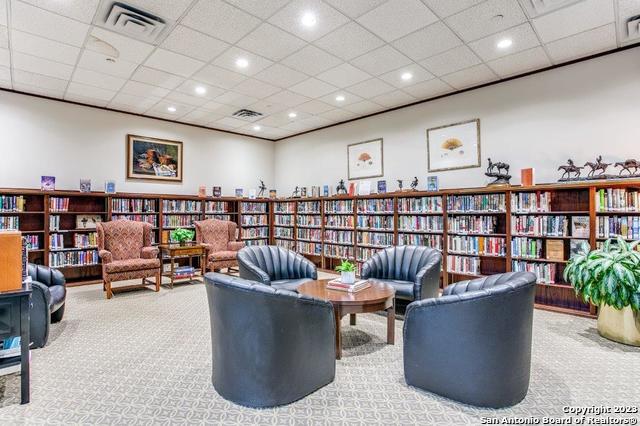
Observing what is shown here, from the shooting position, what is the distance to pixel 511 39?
4105mm

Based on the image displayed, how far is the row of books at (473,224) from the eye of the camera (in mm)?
5101

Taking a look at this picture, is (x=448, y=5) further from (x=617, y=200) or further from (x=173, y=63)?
(x=173, y=63)

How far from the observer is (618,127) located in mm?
4391

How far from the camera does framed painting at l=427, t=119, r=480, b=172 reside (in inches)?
222

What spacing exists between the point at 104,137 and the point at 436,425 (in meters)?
7.06

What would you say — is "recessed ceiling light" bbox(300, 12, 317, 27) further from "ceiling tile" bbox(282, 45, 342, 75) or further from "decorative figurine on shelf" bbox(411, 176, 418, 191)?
"decorative figurine on shelf" bbox(411, 176, 418, 191)

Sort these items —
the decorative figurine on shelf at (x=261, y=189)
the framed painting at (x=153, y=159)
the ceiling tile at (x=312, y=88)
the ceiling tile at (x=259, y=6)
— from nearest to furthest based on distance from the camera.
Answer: the ceiling tile at (x=259, y=6)
the ceiling tile at (x=312, y=88)
the framed painting at (x=153, y=159)
the decorative figurine on shelf at (x=261, y=189)

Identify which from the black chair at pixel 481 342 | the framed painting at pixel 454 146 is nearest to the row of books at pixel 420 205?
the framed painting at pixel 454 146

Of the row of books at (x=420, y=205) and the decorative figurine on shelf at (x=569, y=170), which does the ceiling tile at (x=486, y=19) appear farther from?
the row of books at (x=420, y=205)

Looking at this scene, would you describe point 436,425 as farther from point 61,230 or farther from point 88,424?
point 61,230

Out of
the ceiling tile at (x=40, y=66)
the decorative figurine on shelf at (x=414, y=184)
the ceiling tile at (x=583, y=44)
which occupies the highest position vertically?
the ceiling tile at (x=40, y=66)

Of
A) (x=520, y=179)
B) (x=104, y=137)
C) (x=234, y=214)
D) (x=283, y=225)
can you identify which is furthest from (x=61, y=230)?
(x=520, y=179)

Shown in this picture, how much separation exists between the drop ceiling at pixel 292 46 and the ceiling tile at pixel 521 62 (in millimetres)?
14

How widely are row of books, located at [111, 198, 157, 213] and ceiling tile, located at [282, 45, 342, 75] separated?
159 inches
